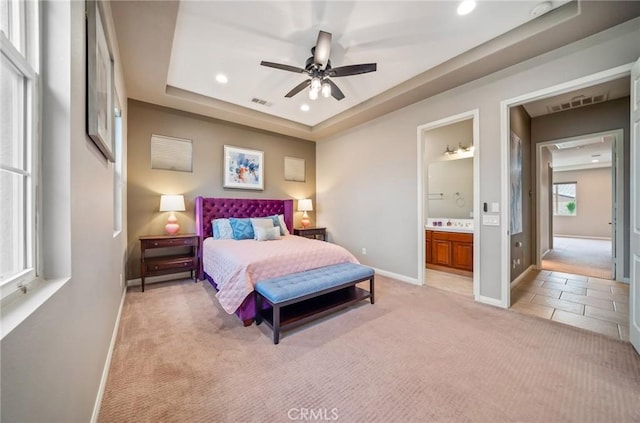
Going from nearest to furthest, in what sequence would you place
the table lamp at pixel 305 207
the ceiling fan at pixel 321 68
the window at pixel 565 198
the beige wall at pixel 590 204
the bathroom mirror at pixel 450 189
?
1. the ceiling fan at pixel 321 68
2. the bathroom mirror at pixel 450 189
3. the table lamp at pixel 305 207
4. the beige wall at pixel 590 204
5. the window at pixel 565 198

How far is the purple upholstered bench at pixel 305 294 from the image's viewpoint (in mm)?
2275

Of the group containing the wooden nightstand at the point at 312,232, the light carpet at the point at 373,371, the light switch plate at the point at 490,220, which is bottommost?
the light carpet at the point at 373,371

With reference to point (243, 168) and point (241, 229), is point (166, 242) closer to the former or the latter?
point (241, 229)

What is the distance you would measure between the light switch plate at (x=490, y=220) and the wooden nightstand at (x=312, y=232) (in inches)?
127

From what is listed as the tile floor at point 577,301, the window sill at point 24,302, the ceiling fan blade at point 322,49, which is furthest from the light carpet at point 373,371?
the ceiling fan blade at point 322,49

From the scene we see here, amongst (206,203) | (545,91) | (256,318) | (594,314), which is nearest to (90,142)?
(256,318)

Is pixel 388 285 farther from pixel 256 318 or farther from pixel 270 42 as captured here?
pixel 270 42

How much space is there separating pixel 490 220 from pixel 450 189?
2426 mm

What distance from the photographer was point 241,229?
4047mm

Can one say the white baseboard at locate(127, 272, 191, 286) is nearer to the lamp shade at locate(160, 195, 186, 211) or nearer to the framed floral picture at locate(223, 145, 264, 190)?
the lamp shade at locate(160, 195, 186, 211)

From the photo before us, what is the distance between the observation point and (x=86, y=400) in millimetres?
1264

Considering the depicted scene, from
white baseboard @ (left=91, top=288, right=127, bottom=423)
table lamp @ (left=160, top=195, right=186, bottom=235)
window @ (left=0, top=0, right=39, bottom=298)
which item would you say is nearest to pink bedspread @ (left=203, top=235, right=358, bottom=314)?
table lamp @ (left=160, top=195, right=186, bottom=235)

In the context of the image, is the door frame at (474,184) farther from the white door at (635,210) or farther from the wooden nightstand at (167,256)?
the wooden nightstand at (167,256)

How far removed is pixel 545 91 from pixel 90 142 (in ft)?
13.8
